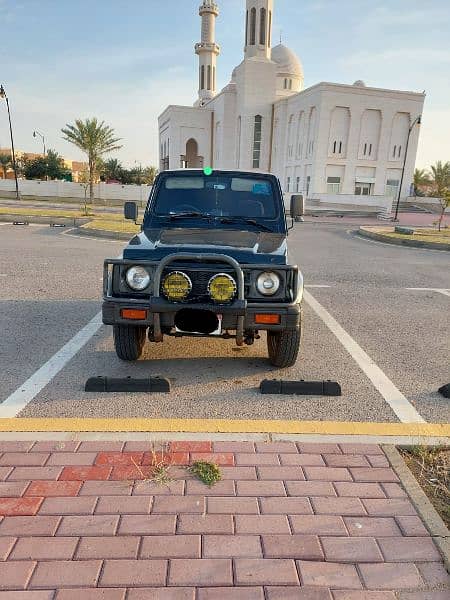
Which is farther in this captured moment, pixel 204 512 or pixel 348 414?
pixel 348 414

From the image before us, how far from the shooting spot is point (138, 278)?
3.80 metres

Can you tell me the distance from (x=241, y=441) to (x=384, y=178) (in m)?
58.1

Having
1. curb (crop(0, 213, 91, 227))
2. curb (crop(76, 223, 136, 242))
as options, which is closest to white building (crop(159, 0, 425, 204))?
curb (crop(0, 213, 91, 227))

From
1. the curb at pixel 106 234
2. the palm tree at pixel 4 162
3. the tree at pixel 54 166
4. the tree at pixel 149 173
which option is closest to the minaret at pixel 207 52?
the tree at pixel 149 173

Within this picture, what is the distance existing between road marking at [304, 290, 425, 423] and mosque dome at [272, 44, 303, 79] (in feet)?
245

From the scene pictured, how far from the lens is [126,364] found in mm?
4484

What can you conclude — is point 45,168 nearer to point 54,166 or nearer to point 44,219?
point 54,166

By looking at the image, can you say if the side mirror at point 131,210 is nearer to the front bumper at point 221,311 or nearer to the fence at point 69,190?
the front bumper at point 221,311

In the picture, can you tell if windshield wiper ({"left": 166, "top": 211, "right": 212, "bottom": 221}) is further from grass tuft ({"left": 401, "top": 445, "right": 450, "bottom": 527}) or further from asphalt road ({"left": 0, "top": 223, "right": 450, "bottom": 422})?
grass tuft ({"left": 401, "top": 445, "right": 450, "bottom": 527})

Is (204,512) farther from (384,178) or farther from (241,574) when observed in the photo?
(384,178)

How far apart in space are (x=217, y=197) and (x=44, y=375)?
2.53 meters

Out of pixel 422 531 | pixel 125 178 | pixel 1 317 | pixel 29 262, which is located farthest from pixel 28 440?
pixel 125 178

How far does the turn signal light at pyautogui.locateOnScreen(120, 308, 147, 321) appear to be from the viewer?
12.3ft

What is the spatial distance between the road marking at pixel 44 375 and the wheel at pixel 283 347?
6.61ft
